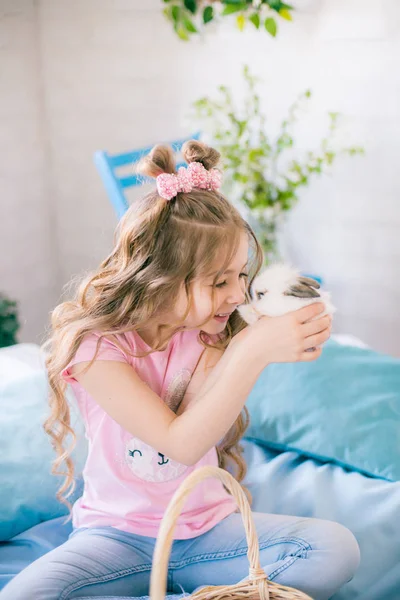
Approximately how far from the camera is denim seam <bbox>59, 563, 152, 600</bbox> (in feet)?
2.93

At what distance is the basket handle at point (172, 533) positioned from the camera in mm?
697

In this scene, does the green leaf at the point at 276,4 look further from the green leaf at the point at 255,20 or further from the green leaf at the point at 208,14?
the green leaf at the point at 208,14

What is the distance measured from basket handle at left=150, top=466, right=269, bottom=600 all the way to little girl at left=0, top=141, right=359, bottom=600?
10 centimetres

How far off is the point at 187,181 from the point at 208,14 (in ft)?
4.01

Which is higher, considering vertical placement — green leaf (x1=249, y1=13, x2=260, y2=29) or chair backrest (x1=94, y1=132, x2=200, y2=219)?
green leaf (x1=249, y1=13, x2=260, y2=29)

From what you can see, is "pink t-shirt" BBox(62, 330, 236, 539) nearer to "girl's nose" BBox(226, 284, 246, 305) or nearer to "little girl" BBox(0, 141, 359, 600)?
"little girl" BBox(0, 141, 359, 600)

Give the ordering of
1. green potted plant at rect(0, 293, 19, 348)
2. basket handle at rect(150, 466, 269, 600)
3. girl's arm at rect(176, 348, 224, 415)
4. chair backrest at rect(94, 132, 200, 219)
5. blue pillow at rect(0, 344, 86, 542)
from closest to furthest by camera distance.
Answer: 1. basket handle at rect(150, 466, 269, 600)
2. girl's arm at rect(176, 348, 224, 415)
3. blue pillow at rect(0, 344, 86, 542)
4. chair backrest at rect(94, 132, 200, 219)
5. green potted plant at rect(0, 293, 19, 348)

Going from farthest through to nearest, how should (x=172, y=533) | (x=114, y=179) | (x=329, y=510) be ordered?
(x=114, y=179) < (x=329, y=510) < (x=172, y=533)

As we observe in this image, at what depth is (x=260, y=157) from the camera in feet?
6.61

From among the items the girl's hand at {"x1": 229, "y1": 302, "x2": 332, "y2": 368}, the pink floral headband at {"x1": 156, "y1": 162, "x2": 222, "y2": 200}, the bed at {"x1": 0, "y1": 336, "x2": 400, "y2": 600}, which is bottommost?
the bed at {"x1": 0, "y1": 336, "x2": 400, "y2": 600}

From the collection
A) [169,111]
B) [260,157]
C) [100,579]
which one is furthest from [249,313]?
[169,111]

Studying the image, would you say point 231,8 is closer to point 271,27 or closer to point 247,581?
point 271,27

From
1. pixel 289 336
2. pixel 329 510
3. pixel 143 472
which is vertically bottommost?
pixel 329 510

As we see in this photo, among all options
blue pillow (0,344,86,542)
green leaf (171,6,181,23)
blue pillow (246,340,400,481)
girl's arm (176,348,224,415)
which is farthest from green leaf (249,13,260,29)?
girl's arm (176,348,224,415)
